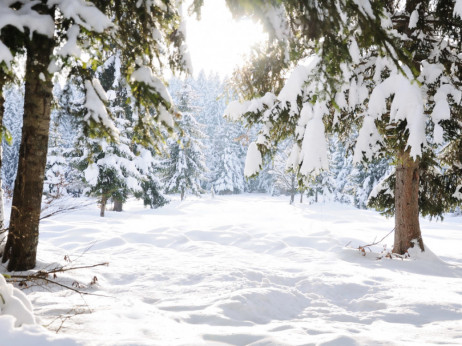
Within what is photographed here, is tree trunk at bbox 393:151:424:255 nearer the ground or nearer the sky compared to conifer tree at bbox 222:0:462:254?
nearer the ground

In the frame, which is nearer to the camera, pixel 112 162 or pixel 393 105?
pixel 393 105

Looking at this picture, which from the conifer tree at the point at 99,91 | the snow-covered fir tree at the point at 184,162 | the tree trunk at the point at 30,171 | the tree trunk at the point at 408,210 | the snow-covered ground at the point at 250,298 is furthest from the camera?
the snow-covered fir tree at the point at 184,162

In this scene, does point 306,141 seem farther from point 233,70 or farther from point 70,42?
point 70,42

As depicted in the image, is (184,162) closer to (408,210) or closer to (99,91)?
(408,210)

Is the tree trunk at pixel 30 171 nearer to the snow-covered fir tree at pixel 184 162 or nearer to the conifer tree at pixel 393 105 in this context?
the conifer tree at pixel 393 105

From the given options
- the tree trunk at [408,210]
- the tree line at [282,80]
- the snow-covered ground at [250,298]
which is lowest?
the snow-covered ground at [250,298]

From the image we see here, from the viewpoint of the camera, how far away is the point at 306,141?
482cm

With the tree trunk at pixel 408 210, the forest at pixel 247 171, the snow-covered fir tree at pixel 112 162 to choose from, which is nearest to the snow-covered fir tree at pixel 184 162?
the snow-covered fir tree at pixel 112 162

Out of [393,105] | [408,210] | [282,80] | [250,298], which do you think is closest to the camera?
[250,298]

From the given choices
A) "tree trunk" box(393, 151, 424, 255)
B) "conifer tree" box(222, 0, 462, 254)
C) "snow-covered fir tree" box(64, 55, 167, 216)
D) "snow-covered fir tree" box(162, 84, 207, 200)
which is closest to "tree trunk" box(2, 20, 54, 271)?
"conifer tree" box(222, 0, 462, 254)

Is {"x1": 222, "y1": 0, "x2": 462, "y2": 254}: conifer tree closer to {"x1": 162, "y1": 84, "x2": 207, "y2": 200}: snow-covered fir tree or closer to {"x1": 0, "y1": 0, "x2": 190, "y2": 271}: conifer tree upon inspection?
{"x1": 0, "y1": 0, "x2": 190, "y2": 271}: conifer tree

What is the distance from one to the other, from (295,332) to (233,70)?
467 centimetres

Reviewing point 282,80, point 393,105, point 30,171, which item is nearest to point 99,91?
point 30,171

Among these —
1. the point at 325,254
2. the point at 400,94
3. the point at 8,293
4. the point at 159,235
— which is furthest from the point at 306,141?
the point at 159,235
